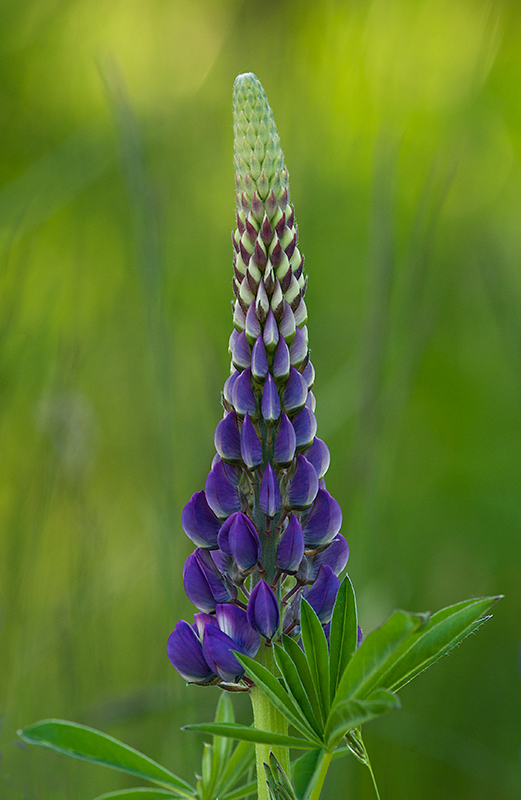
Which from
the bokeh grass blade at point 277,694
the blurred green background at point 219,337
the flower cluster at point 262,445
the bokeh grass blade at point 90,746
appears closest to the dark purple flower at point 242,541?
the flower cluster at point 262,445

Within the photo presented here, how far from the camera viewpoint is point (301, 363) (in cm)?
87

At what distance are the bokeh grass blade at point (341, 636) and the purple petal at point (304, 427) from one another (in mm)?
175

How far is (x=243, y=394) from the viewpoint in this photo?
85 cm

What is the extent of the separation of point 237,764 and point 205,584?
0.98 ft

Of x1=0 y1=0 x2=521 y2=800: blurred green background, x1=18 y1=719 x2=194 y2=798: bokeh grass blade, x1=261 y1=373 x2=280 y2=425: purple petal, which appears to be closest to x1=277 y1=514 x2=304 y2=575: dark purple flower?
x1=261 y1=373 x2=280 y2=425: purple petal

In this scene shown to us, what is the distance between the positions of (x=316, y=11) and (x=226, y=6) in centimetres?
71

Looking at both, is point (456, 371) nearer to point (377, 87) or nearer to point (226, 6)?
point (377, 87)

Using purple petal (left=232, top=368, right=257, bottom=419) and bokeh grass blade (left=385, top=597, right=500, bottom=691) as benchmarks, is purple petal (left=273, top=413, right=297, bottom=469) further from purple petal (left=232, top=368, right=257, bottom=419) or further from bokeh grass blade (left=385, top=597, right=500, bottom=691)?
bokeh grass blade (left=385, top=597, right=500, bottom=691)

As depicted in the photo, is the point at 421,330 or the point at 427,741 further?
the point at 427,741

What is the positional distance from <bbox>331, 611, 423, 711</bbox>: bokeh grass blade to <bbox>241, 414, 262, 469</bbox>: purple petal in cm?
24

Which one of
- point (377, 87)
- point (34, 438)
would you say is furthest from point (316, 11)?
point (34, 438)

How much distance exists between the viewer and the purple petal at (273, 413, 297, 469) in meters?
0.83

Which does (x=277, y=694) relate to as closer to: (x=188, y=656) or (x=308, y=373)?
(x=188, y=656)

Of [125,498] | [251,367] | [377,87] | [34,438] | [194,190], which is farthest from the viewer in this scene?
[194,190]
